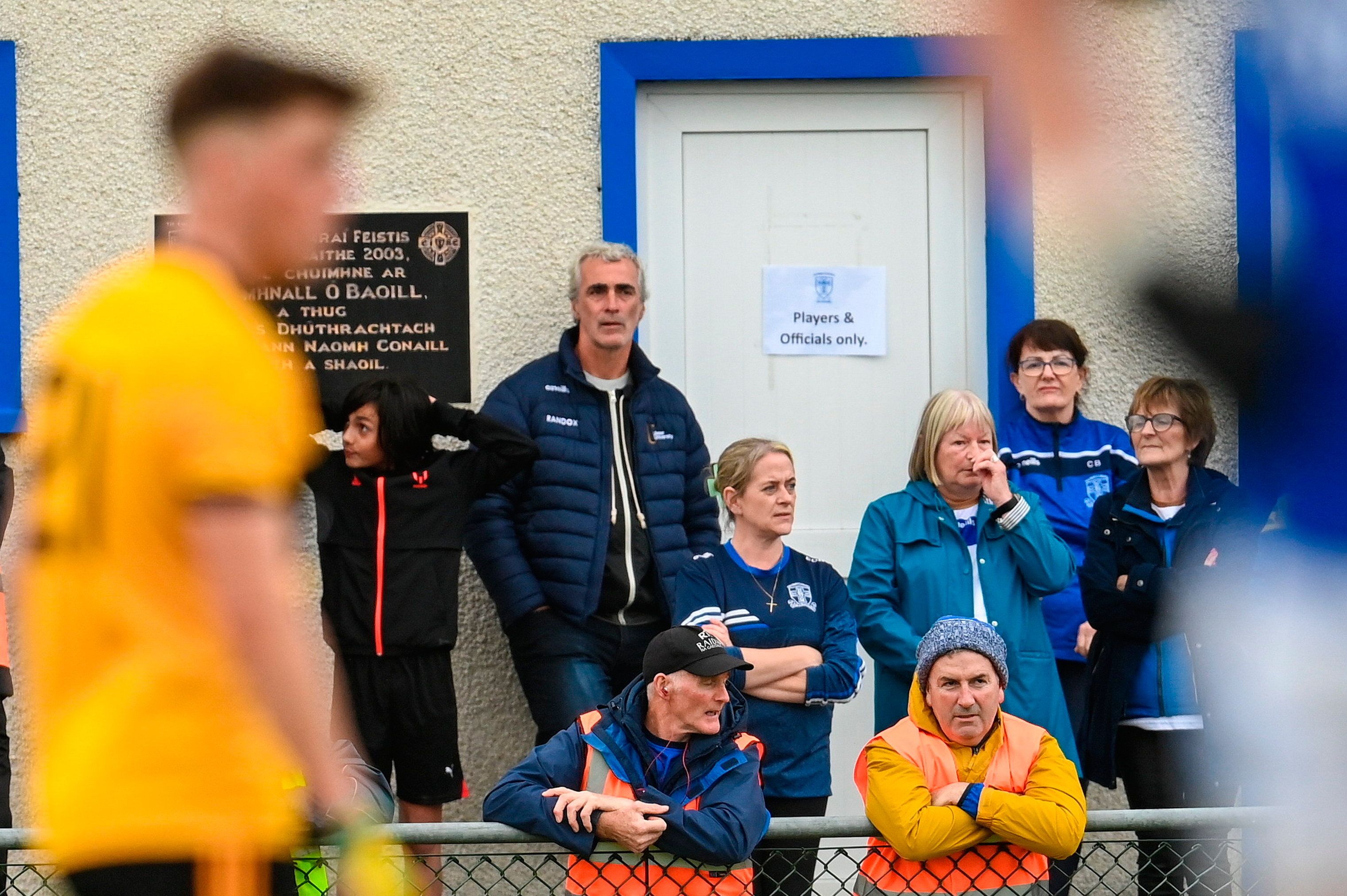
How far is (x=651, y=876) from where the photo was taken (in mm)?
4160

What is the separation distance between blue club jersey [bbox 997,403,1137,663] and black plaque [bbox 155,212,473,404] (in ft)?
6.41

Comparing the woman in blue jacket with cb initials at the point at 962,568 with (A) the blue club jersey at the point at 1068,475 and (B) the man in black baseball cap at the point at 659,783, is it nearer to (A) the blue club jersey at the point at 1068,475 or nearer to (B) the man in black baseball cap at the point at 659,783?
(A) the blue club jersey at the point at 1068,475

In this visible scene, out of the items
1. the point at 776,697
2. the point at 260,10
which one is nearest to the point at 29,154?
the point at 260,10

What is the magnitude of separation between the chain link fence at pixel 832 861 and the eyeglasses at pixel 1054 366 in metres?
1.53

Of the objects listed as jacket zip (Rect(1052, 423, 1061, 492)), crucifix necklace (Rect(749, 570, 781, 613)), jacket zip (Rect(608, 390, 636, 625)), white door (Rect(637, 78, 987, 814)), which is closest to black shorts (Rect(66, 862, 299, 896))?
crucifix necklace (Rect(749, 570, 781, 613))

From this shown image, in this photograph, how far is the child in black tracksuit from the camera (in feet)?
17.5

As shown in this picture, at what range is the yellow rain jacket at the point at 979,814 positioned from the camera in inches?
163

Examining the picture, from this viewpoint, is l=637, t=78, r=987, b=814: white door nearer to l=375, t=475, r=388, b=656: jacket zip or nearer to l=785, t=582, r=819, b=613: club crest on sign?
l=785, t=582, r=819, b=613: club crest on sign

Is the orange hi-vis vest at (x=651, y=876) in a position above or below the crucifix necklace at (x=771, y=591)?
below

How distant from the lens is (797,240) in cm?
633

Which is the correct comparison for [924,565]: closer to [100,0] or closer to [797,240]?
[797,240]

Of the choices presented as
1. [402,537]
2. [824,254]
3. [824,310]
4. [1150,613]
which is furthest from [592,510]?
[1150,613]

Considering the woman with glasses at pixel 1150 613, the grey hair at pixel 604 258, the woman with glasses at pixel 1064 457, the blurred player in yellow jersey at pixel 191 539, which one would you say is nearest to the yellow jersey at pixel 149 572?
the blurred player in yellow jersey at pixel 191 539

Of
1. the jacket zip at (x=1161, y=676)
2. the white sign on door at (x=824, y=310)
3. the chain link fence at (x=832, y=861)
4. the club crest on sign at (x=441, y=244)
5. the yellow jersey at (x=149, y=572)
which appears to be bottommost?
the chain link fence at (x=832, y=861)
